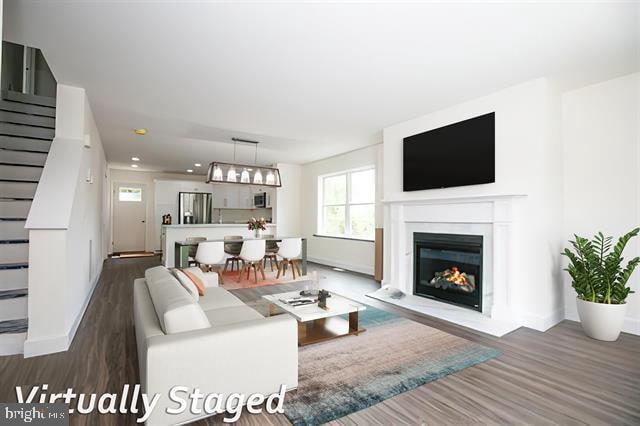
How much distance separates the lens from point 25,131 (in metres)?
4.06

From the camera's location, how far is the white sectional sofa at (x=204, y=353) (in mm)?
1690

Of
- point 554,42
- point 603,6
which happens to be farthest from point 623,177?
point 603,6

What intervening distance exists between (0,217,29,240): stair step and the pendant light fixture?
2.55 m

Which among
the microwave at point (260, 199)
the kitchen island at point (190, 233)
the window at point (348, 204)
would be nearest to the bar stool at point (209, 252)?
the kitchen island at point (190, 233)

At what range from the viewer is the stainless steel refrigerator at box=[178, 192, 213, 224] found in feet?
31.3

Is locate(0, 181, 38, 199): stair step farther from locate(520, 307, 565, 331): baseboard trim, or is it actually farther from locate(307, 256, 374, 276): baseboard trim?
locate(520, 307, 565, 331): baseboard trim

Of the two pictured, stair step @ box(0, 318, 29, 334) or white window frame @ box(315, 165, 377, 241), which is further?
→ white window frame @ box(315, 165, 377, 241)

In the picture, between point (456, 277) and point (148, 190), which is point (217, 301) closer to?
point (456, 277)

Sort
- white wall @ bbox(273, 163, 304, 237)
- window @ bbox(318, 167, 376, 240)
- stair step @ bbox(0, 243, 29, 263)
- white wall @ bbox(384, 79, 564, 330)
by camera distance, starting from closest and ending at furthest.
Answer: stair step @ bbox(0, 243, 29, 263) → white wall @ bbox(384, 79, 564, 330) → window @ bbox(318, 167, 376, 240) → white wall @ bbox(273, 163, 304, 237)

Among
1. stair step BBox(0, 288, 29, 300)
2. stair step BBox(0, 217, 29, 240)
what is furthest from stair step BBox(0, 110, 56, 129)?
stair step BBox(0, 288, 29, 300)

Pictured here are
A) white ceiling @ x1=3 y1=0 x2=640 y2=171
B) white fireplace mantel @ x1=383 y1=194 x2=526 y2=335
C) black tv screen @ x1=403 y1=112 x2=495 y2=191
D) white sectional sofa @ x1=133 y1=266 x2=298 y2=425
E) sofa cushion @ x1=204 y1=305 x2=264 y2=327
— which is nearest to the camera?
white sectional sofa @ x1=133 y1=266 x2=298 y2=425

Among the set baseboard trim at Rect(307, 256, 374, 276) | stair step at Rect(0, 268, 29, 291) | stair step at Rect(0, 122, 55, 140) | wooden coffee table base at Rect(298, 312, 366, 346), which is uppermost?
stair step at Rect(0, 122, 55, 140)

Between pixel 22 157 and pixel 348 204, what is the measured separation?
5516 millimetres

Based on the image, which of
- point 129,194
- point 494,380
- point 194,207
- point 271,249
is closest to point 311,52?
point 494,380
